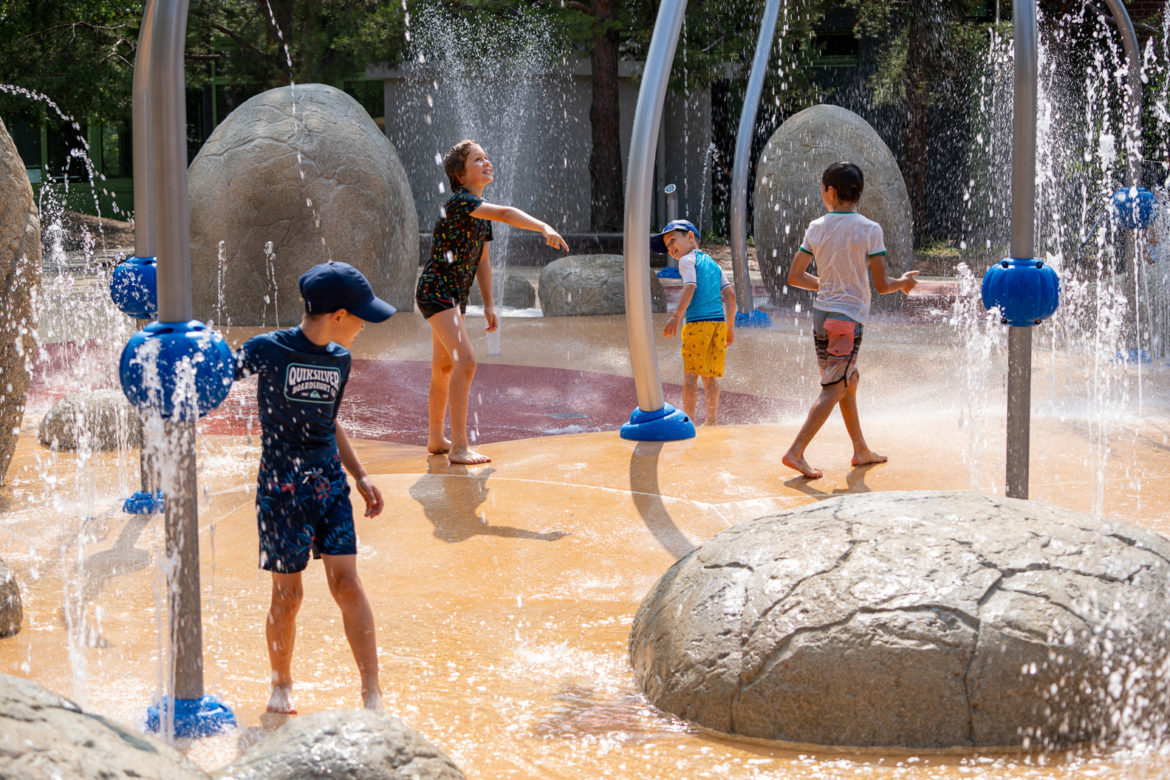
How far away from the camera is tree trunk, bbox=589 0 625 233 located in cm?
1902

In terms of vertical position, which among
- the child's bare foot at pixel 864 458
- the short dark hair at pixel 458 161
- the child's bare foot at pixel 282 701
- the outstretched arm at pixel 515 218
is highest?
the short dark hair at pixel 458 161

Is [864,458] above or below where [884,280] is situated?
below

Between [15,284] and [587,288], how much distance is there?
7.20 metres

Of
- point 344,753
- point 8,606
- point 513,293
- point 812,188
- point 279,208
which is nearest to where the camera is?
point 344,753

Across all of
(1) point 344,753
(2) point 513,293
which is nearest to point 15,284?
(1) point 344,753

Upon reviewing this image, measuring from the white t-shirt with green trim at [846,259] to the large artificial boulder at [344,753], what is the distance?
11.0 feet

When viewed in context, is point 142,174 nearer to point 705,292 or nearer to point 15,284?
point 15,284

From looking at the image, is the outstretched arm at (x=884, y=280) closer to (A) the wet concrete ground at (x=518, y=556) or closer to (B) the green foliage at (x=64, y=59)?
(A) the wet concrete ground at (x=518, y=556)

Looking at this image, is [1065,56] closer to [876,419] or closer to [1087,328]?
[1087,328]

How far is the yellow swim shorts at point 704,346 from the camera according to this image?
6.72 m

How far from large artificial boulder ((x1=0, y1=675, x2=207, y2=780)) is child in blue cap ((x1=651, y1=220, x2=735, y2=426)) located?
184 inches

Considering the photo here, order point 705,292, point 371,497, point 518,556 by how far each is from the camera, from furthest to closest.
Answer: point 705,292 < point 518,556 < point 371,497

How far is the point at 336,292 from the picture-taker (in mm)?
3242

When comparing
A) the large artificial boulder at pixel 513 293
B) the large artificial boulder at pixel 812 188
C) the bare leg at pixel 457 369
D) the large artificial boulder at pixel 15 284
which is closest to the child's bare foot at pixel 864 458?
the bare leg at pixel 457 369
